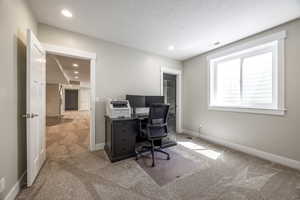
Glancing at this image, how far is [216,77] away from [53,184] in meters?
4.01

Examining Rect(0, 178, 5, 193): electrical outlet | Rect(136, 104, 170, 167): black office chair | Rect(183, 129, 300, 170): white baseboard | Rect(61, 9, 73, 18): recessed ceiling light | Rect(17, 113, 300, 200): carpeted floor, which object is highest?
Rect(61, 9, 73, 18): recessed ceiling light

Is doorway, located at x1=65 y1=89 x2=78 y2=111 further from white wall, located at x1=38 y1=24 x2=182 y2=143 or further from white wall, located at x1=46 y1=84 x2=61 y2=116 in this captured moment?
white wall, located at x1=38 y1=24 x2=182 y2=143

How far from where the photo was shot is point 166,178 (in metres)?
1.82

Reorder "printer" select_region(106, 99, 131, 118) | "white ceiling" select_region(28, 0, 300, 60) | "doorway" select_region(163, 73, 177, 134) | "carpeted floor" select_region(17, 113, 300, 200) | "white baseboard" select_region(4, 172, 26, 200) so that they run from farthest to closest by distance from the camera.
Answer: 1. "doorway" select_region(163, 73, 177, 134)
2. "printer" select_region(106, 99, 131, 118)
3. "white ceiling" select_region(28, 0, 300, 60)
4. "carpeted floor" select_region(17, 113, 300, 200)
5. "white baseboard" select_region(4, 172, 26, 200)

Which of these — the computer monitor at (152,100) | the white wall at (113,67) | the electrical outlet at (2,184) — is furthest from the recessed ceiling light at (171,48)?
the electrical outlet at (2,184)

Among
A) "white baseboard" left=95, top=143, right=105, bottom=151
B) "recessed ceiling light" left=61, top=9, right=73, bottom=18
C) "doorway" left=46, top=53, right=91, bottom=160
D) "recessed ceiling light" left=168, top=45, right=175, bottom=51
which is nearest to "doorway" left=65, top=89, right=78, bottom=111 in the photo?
"doorway" left=46, top=53, right=91, bottom=160

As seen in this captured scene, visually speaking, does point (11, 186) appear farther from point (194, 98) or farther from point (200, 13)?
point (194, 98)

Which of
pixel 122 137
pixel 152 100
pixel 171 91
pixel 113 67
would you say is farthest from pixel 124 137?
pixel 171 91

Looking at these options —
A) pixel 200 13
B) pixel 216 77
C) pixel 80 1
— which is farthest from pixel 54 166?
pixel 216 77

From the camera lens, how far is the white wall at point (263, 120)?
2.09 m

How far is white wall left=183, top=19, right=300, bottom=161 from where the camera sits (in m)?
2.09

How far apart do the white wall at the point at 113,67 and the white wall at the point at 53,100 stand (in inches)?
274

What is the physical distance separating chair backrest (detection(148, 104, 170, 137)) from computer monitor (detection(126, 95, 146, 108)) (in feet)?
2.72

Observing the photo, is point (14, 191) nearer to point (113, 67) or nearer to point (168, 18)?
point (113, 67)
